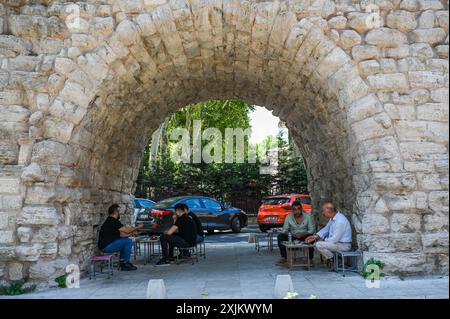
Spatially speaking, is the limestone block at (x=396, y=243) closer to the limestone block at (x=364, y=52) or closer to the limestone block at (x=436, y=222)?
the limestone block at (x=436, y=222)

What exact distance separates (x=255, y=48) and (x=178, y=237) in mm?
3544

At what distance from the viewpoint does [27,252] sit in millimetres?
5527

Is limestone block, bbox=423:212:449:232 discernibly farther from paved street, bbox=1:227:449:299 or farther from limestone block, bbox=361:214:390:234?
paved street, bbox=1:227:449:299

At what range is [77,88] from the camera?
595 centimetres

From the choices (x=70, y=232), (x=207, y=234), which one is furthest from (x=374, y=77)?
(x=207, y=234)

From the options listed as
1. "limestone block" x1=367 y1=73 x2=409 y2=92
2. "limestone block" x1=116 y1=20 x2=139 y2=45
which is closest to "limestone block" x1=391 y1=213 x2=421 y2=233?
"limestone block" x1=367 y1=73 x2=409 y2=92

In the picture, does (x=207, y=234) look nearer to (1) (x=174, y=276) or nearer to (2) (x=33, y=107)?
(1) (x=174, y=276)

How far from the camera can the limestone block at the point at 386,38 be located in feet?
19.4

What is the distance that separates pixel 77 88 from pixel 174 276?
9.99 ft

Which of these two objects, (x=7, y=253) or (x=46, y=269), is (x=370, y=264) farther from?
(x=7, y=253)

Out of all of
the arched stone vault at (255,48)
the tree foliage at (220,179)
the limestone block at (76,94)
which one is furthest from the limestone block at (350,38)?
the tree foliage at (220,179)

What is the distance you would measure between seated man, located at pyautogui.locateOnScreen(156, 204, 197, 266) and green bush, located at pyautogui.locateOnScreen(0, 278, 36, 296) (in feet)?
8.90

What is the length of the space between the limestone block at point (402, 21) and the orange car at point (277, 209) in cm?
868

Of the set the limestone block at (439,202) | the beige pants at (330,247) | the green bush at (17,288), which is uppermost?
the limestone block at (439,202)
